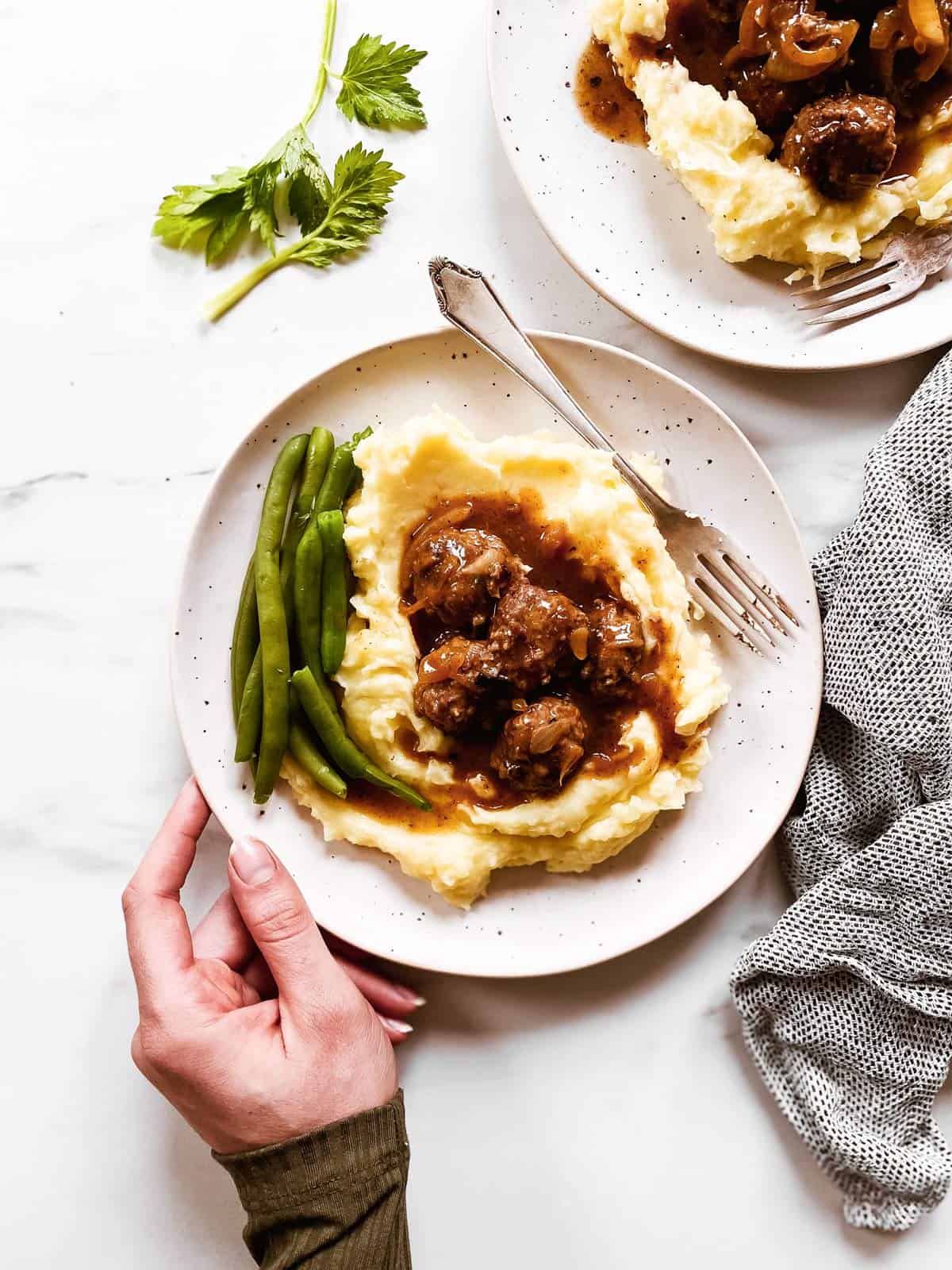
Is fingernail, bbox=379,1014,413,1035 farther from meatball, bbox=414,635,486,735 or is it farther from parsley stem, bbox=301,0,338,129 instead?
parsley stem, bbox=301,0,338,129

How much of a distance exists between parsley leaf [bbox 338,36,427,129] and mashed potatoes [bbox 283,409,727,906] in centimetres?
155

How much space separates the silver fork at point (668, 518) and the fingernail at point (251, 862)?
6.89ft

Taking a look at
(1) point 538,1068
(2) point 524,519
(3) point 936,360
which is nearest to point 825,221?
(3) point 936,360

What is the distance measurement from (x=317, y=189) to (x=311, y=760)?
8.39 ft

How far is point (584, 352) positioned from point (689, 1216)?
3.92m

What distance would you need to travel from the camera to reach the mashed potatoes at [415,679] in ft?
14.3

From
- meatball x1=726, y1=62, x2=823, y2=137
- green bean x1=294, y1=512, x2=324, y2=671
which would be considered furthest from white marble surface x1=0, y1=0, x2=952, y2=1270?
meatball x1=726, y1=62, x2=823, y2=137

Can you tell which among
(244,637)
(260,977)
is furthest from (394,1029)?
(244,637)

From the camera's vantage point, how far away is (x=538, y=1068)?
15.9 ft

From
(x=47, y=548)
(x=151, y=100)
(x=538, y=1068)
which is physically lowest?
(x=538, y=1068)

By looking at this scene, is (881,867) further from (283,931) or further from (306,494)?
(306,494)

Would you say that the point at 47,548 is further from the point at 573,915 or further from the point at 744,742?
the point at 744,742

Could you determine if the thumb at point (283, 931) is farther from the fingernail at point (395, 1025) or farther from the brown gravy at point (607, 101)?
the brown gravy at point (607, 101)

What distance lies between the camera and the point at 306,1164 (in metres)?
4.04
